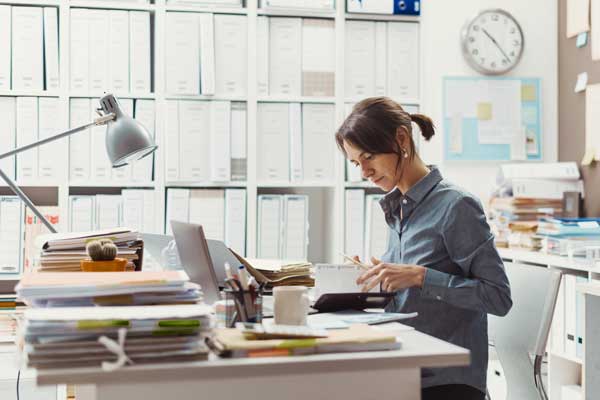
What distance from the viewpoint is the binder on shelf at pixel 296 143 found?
11.0 feet

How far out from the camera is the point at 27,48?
3.15m

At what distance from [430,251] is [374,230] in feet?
5.01

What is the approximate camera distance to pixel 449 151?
12.2ft

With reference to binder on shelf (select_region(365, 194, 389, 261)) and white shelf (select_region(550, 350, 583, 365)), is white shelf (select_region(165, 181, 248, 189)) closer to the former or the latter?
binder on shelf (select_region(365, 194, 389, 261))

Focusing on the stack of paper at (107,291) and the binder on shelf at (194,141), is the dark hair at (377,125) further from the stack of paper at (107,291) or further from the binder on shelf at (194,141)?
the binder on shelf at (194,141)

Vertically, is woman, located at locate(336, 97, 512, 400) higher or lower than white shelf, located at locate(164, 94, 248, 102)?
lower

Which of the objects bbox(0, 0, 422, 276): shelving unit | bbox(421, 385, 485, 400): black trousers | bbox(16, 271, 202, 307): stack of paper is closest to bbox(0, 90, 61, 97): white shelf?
bbox(0, 0, 422, 276): shelving unit

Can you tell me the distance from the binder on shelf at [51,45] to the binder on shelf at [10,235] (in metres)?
0.51

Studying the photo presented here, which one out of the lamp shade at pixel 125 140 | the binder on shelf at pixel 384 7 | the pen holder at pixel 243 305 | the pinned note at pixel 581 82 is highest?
the binder on shelf at pixel 384 7

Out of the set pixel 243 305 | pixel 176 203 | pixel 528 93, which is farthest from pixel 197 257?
pixel 528 93

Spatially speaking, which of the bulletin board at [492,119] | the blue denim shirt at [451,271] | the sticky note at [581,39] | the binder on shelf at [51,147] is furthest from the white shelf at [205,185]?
the sticky note at [581,39]

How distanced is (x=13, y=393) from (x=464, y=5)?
264 cm

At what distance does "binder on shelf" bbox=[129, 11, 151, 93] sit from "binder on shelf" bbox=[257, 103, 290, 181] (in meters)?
0.51

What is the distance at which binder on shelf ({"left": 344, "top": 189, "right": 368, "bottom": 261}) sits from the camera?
3.42 m
